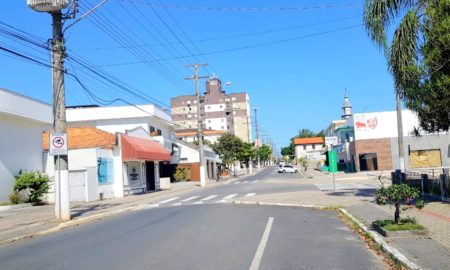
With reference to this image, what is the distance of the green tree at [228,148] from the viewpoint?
8588 cm

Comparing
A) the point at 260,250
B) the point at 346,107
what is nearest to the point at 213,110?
the point at 346,107

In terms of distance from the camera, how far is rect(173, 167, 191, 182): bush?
65812mm

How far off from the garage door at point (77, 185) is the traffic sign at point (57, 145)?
1207 centimetres

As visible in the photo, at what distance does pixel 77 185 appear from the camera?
3158 centimetres

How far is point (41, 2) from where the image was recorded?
786 inches

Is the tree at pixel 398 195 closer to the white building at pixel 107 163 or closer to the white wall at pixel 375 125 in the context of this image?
the white building at pixel 107 163

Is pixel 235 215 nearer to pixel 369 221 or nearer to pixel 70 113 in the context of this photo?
pixel 369 221

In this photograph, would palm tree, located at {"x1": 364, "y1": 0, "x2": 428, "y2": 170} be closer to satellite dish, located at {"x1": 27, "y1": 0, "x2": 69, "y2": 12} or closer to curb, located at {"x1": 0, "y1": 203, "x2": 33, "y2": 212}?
satellite dish, located at {"x1": 27, "y1": 0, "x2": 69, "y2": 12}

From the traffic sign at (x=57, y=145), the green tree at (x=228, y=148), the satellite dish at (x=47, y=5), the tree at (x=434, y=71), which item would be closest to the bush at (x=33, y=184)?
the traffic sign at (x=57, y=145)

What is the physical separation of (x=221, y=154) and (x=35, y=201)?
59.2m

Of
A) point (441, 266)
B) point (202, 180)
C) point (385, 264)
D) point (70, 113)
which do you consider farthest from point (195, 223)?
point (70, 113)

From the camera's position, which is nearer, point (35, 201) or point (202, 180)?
point (35, 201)

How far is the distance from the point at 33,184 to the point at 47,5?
39.6 feet

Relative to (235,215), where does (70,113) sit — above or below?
above
